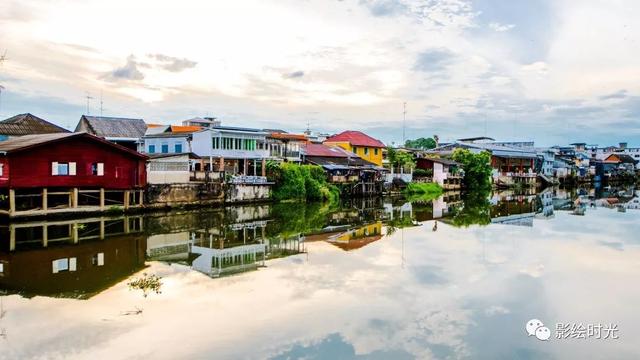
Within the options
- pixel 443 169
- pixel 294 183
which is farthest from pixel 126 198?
pixel 443 169

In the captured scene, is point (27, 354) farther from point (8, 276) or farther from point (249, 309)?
point (8, 276)

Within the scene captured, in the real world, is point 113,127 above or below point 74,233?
above

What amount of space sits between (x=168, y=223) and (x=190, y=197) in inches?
293

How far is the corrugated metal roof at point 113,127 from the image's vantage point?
43250 millimetres

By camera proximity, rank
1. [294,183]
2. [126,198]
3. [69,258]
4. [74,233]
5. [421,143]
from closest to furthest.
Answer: [69,258], [74,233], [126,198], [294,183], [421,143]

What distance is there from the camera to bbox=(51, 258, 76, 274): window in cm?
1681

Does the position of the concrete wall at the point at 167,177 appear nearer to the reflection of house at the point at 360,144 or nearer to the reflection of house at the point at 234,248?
the reflection of house at the point at 234,248

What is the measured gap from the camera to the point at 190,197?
3578cm

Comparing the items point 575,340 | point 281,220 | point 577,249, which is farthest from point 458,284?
point 281,220

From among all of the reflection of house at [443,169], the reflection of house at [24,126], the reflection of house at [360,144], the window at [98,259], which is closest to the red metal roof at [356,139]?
the reflection of house at [360,144]

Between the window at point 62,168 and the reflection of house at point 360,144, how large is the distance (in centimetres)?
3508

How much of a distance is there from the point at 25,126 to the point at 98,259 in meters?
26.9

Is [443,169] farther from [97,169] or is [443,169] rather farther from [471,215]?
[97,169]

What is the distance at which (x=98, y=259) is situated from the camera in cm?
1855
